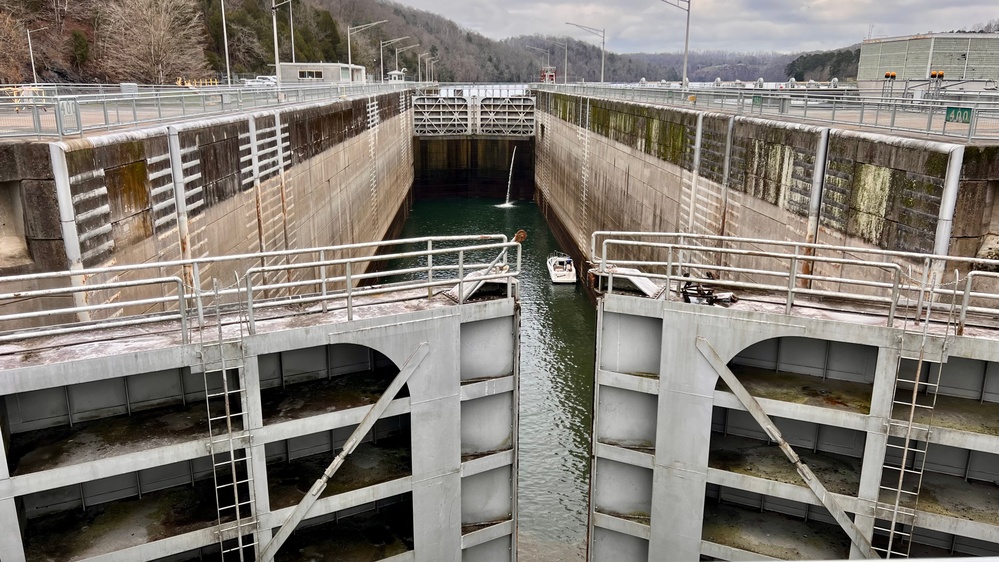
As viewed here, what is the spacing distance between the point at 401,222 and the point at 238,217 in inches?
1369

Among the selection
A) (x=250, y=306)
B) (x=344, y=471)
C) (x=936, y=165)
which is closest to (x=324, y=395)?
(x=344, y=471)

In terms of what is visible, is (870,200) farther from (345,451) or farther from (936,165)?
(345,451)

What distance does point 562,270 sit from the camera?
3503 centimetres

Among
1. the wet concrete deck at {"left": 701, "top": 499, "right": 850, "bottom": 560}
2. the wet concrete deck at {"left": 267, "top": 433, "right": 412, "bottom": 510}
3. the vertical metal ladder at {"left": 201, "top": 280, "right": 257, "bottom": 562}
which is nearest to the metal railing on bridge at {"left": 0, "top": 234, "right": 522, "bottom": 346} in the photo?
the vertical metal ladder at {"left": 201, "top": 280, "right": 257, "bottom": 562}

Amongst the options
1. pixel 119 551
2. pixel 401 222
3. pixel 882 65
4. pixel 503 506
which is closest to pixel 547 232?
pixel 401 222

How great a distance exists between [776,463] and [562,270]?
2457cm

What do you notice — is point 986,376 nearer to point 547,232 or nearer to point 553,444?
point 553,444

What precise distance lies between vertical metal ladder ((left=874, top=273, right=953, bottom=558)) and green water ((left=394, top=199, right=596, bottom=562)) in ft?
23.7

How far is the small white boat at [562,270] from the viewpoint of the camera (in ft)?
114

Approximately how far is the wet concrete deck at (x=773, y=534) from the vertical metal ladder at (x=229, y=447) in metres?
6.64

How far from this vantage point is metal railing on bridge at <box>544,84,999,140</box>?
12.4 meters

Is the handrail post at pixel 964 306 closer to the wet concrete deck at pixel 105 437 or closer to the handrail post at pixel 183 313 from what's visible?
the wet concrete deck at pixel 105 437

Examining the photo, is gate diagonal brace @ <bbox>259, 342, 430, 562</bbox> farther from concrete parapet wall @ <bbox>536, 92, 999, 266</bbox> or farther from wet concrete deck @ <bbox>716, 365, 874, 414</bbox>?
concrete parapet wall @ <bbox>536, 92, 999, 266</bbox>

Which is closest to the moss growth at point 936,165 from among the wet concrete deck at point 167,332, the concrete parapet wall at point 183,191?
the wet concrete deck at point 167,332
